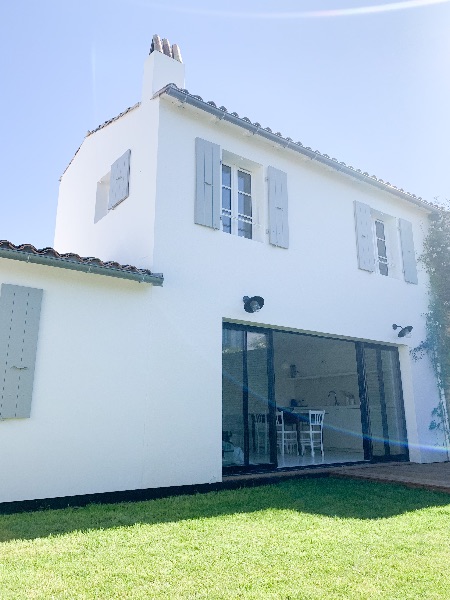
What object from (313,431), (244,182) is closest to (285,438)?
(313,431)

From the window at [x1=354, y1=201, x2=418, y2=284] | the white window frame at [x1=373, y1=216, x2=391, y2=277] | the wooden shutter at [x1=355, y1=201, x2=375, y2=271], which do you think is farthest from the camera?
the white window frame at [x1=373, y1=216, x2=391, y2=277]

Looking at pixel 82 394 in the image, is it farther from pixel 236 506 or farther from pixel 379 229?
pixel 379 229

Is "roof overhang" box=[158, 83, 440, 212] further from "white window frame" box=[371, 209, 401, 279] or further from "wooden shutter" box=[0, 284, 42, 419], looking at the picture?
"wooden shutter" box=[0, 284, 42, 419]

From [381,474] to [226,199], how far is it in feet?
18.3

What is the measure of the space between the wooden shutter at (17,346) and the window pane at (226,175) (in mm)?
4066

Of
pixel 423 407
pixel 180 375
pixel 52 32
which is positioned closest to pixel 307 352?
pixel 423 407

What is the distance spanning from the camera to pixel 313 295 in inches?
324

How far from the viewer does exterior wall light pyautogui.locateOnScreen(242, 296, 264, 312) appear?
6.94 metres

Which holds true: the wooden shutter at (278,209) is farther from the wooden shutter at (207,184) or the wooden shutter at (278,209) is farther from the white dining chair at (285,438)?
the white dining chair at (285,438)

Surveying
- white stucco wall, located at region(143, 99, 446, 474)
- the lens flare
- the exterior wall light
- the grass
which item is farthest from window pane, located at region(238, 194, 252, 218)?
the grass

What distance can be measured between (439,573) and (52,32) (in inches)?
361

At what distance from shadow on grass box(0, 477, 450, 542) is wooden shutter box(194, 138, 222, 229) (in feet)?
13.5

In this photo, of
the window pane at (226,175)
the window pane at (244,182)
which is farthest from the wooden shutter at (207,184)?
the window pane at (244,182)

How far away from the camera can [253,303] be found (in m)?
6.94
